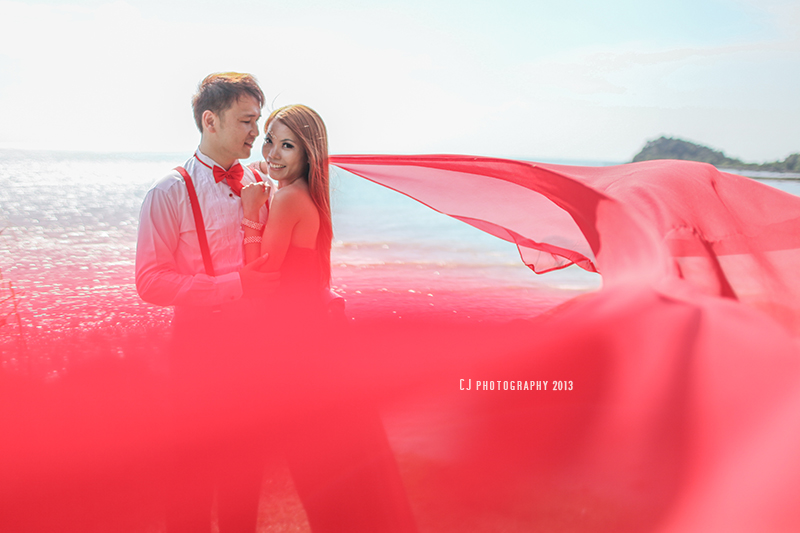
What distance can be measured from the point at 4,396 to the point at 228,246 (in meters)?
3.58

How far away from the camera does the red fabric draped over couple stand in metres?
2.71

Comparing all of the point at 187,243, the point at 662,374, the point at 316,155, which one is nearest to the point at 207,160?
the point at 187,243

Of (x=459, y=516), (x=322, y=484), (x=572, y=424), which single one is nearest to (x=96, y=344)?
(x=322, y=484)

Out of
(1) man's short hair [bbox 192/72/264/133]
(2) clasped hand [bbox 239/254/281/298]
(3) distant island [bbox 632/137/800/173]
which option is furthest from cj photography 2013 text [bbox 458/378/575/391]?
(3) distant island [bbox 632/137/800/173]

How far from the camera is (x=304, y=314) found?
263cm


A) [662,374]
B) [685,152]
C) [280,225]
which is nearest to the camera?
[280,225]

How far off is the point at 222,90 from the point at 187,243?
77 cm

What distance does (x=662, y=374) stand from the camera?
9.52 ft

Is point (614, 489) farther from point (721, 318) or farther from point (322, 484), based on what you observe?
point (322, 484)

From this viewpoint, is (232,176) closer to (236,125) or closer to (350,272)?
(236,125)

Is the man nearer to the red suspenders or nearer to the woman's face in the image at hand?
the red suspenders

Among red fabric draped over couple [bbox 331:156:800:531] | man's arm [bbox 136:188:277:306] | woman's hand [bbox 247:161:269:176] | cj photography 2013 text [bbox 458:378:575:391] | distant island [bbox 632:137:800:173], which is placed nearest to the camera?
man's arm [bbox 136:188:277:306]

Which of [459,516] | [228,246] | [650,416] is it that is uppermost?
[228,246]

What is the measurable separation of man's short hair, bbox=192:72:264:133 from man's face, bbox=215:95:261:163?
0.08 ft
